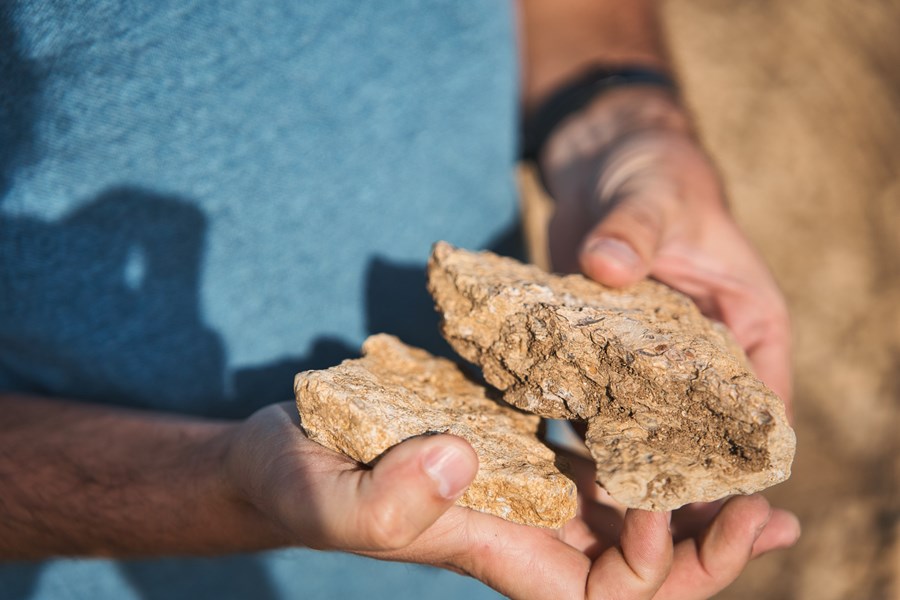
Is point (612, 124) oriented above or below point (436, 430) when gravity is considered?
above

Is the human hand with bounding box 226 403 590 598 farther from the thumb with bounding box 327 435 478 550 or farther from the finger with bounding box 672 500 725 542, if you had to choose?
the finger with bounding box 672 500 725 542

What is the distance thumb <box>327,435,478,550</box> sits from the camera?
1401 mm

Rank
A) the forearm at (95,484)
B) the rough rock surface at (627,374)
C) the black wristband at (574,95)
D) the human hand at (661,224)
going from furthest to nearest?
the black wristband at (574,95), the human hand at (661,224), the forearm at (95,484), the rough rock surface at (627,374)

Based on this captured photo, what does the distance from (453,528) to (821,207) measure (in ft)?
15.1

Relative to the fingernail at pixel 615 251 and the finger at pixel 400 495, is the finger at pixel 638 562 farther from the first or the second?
the fingernail at pixel 615 251

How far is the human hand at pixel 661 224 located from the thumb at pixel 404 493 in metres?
0.80

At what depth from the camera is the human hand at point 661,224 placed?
2.09 m

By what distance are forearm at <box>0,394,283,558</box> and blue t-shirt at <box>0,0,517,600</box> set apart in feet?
0.59

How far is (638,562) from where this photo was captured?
64.0 inches

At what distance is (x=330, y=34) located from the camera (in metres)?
2.32

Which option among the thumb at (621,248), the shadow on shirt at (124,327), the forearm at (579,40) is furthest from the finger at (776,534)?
the forearm at (579,40)

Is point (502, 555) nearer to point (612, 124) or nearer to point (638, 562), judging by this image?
point (638, 562)

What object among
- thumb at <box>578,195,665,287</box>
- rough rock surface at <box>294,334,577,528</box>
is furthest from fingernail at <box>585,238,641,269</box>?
rough rock surface at <box>294,334,577,528</box>

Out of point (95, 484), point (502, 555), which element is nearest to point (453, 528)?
point (502, 555)
